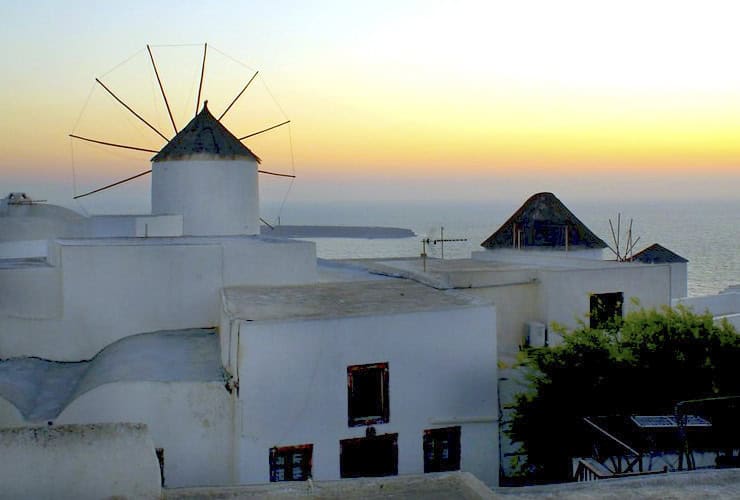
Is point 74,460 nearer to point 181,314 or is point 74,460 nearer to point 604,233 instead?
point 181,314

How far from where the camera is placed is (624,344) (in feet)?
40.4

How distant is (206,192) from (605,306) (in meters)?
9.49

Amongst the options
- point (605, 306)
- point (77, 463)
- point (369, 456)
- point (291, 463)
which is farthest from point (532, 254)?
point (77, 463)

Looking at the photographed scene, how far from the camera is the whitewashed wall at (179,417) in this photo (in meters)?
10.6

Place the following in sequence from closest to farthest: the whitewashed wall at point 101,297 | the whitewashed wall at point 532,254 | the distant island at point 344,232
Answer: the whitewashed wall at point 101,297, the whitewashed wall at point 532,254, the distant island at point 344,232

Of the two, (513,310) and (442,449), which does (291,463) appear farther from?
(513,310)

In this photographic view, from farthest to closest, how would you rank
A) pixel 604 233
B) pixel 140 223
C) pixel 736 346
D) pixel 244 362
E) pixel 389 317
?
pixel 604 233, pixel 140 223, pixel 736 346, pixel 389 317, pixel 244 362

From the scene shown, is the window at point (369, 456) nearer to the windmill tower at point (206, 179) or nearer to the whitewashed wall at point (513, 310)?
the whitewashed wall at point (513, 310)

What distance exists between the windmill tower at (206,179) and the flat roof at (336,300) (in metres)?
5.10

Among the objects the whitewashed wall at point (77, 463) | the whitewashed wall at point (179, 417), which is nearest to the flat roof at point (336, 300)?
the whitewashed wall at point (179, 417)

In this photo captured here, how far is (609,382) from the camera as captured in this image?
11.7 meters

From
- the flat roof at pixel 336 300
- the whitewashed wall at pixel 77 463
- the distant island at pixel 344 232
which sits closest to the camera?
the whitewashed wall at pixel 77 463

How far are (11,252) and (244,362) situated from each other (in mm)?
11843

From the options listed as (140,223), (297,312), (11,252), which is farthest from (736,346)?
(11,252)
